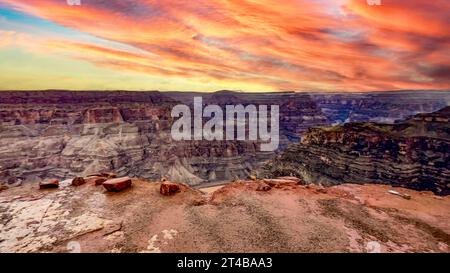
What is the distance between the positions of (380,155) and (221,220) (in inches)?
1887

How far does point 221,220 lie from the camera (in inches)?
394

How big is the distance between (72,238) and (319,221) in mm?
8217

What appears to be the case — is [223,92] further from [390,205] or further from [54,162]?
[390,205]

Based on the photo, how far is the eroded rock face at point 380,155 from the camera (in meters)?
44.8

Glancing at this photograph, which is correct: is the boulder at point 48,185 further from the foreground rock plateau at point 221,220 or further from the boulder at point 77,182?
the boulder at point 77,182

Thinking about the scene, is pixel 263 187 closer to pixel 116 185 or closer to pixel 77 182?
pixel 116 185

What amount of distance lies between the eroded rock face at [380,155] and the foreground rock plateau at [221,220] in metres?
37.4

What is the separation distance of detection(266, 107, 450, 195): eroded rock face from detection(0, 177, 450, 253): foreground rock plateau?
1474 inches

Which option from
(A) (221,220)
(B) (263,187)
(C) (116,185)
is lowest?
(A) (221,220)

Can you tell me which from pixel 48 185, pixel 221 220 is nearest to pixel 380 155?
pixel 221 220

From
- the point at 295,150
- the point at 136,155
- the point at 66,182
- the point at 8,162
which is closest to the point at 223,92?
the point at 136,155

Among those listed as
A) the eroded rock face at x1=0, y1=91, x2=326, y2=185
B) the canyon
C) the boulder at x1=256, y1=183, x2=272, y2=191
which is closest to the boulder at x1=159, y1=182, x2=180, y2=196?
the boulder at x1=256, y1=183, x2=272, y2=191

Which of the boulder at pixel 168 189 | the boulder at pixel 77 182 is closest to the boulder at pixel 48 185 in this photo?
the boulder at pixel 77 182

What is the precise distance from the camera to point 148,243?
8.27 metres
